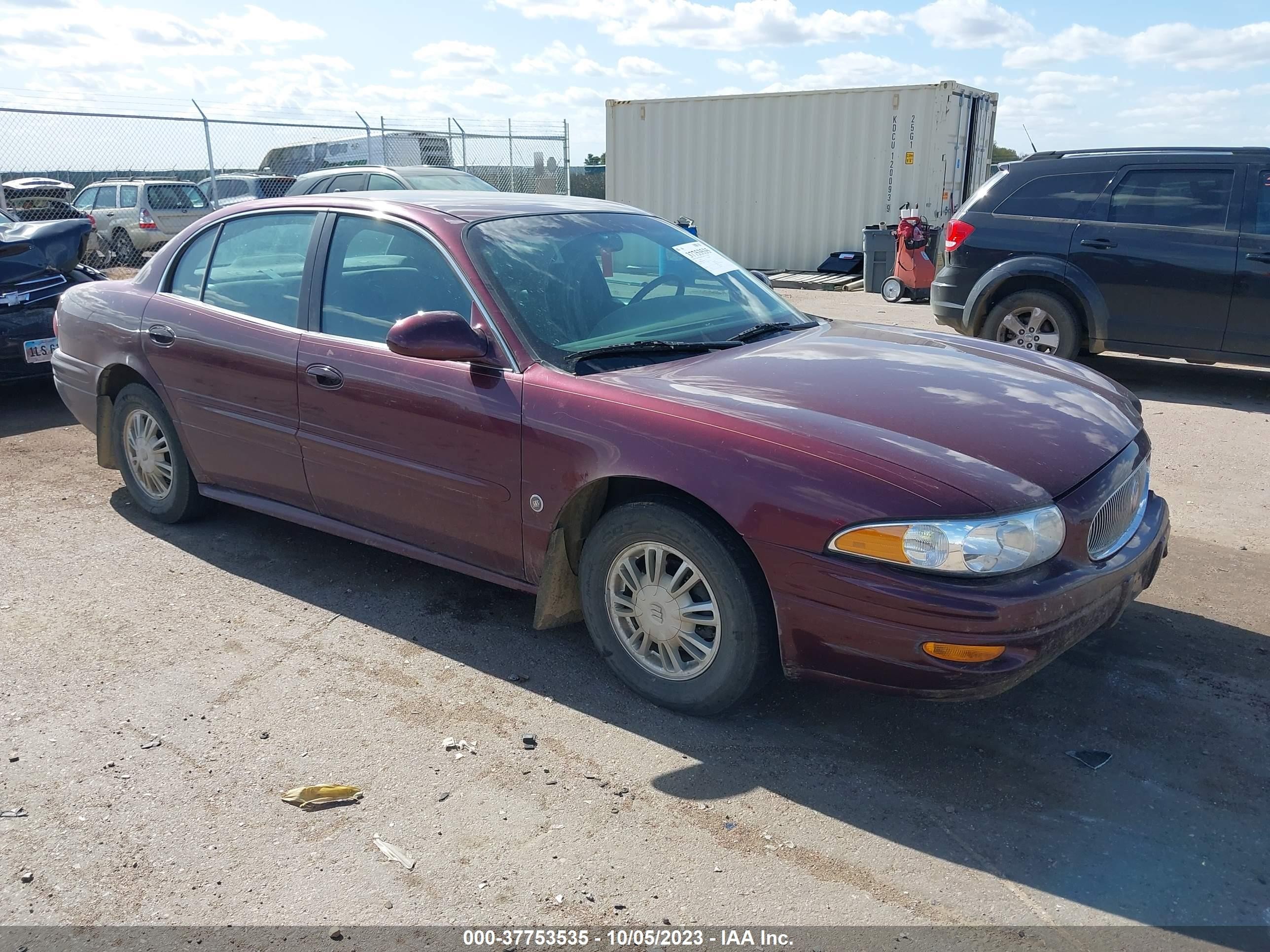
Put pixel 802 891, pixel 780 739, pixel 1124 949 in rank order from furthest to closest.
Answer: pixel 780 739
pixel 802 891
pixel 1124 949

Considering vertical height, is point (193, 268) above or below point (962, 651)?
above

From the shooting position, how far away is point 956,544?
2.80 metres

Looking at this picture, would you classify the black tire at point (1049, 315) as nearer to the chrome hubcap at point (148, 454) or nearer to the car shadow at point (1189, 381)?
the car shadow at point (1189, 381)

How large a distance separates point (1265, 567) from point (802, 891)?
3291 mm

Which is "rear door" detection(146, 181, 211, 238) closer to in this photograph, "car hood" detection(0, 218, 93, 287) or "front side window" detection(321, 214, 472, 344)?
"car hood" detection(0, 218, 93, 287)

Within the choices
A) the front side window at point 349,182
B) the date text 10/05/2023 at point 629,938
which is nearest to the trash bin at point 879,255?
the front side window at point 349,182

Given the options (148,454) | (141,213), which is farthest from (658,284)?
(141,213)

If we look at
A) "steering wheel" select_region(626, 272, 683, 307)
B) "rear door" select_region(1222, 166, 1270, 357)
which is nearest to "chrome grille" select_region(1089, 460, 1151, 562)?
"steering wheel" select_region(626, 272, 683, 307)

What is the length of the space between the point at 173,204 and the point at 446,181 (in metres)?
8.80

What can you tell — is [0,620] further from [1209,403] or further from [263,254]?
[1209,403]

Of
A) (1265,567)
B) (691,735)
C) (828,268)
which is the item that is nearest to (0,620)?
(691,735)

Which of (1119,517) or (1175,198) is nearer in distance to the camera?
(1119,517)

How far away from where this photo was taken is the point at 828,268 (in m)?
17.1

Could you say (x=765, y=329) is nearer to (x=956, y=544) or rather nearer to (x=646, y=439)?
(x=646, y=439)
